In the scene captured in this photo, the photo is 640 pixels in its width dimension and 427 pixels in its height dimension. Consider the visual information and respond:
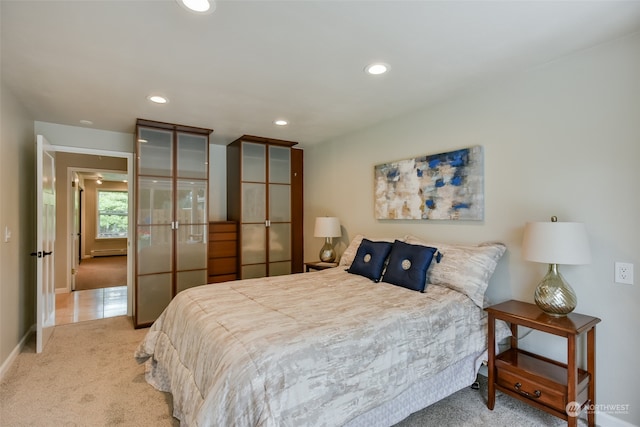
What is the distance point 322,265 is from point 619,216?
9.53 ft

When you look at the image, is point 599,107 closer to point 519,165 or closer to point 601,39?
point 601,39

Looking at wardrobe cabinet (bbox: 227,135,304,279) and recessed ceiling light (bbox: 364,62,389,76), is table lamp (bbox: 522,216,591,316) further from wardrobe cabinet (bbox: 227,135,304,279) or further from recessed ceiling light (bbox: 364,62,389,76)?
wardrobe cabinet (bbox: 227,135,304,279)

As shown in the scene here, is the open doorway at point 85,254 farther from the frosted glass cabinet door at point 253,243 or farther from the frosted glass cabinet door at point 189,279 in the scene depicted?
the frosted glass cabinet door at point 253,243

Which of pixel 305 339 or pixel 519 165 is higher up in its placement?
pixel 519 165

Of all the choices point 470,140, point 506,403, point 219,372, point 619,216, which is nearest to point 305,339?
point 219,372

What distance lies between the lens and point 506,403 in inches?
86.8

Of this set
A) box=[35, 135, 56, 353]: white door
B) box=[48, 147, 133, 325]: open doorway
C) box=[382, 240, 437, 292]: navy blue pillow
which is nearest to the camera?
box=[382, 240, 437, 292]: navy blue pillow

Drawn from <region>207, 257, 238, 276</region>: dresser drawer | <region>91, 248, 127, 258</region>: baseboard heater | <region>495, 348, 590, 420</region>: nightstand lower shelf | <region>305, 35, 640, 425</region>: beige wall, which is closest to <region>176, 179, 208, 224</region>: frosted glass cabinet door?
<region>207, 257, 238, 276</region>: dresser drawer

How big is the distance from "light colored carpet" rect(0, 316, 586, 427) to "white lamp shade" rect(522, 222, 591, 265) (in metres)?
1.07

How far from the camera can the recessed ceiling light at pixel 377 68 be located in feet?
7.47

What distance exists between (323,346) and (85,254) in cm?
1107

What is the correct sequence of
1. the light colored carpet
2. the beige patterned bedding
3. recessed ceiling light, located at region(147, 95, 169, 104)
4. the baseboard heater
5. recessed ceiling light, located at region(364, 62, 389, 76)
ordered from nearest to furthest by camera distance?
the beige patterned bedding → the light colored carpet → recessed ceiling light, located at region(364, 62, 389, 76) → recessed ceiling light, located at region(147, 95, 169, 104) → the baseboard heater

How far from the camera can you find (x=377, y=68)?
7.63ft

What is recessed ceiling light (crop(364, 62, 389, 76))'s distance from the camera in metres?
Answer: 2.28
